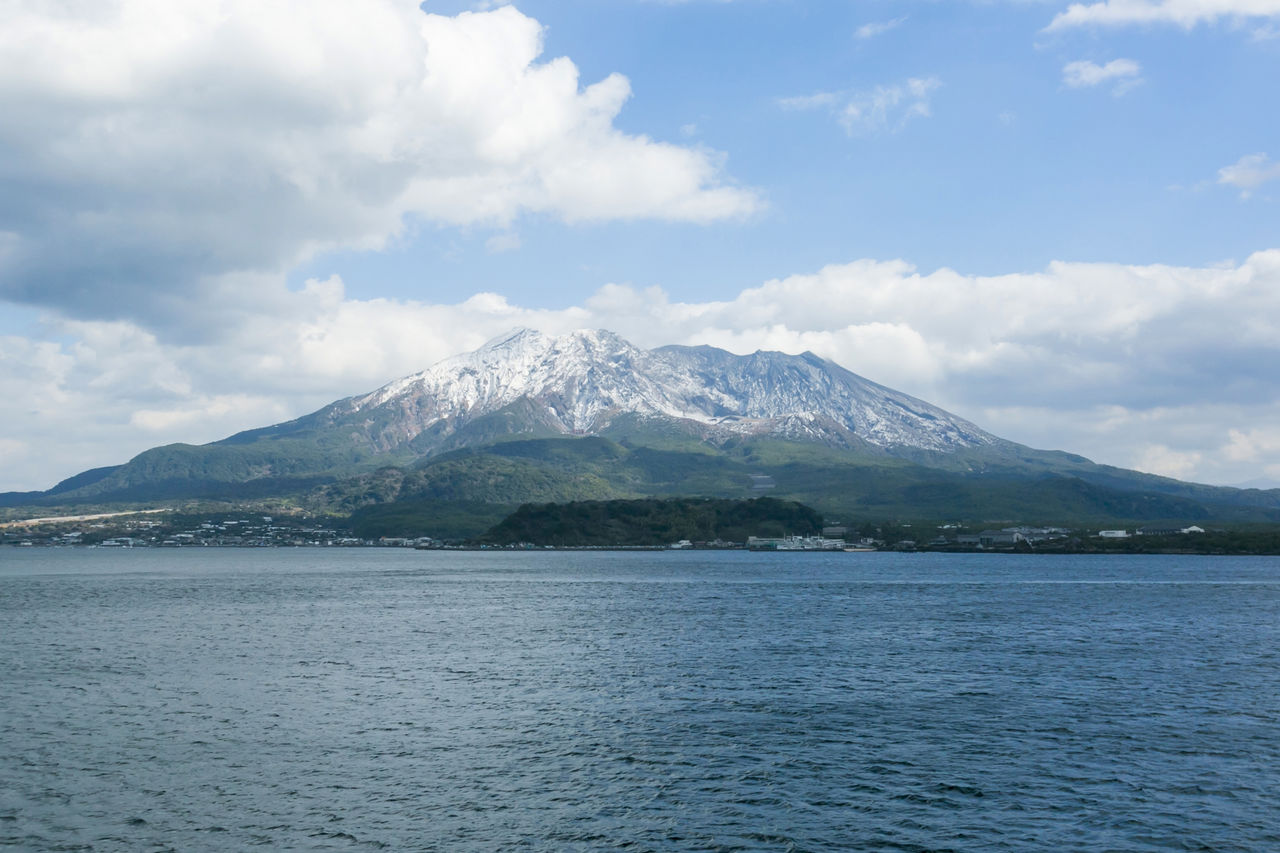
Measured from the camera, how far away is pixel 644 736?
5341 cm

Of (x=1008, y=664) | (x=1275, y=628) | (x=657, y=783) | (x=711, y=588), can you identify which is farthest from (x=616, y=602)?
(x=657, y=783)

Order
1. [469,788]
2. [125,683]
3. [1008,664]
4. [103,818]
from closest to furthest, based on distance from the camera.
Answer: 1. [103,818]
2. [469,788]
3. [125,683]
4. [1008,664]

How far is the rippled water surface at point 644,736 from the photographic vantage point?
3753 cm

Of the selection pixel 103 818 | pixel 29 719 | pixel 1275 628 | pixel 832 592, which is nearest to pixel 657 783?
pixel 103 818

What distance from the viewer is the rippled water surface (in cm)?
3753

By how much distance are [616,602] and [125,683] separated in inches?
3267

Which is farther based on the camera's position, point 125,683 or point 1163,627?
point 1163,627

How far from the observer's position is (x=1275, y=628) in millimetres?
104375

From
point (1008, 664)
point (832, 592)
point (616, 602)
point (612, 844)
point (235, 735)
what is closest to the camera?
point (612, 844)

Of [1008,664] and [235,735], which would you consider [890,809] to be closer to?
[235,735]

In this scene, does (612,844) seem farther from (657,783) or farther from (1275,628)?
(1275,628)

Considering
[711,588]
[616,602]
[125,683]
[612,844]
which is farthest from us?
[711,588]

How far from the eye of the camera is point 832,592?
162375 millimetres

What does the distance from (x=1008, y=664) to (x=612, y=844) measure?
54.8m
